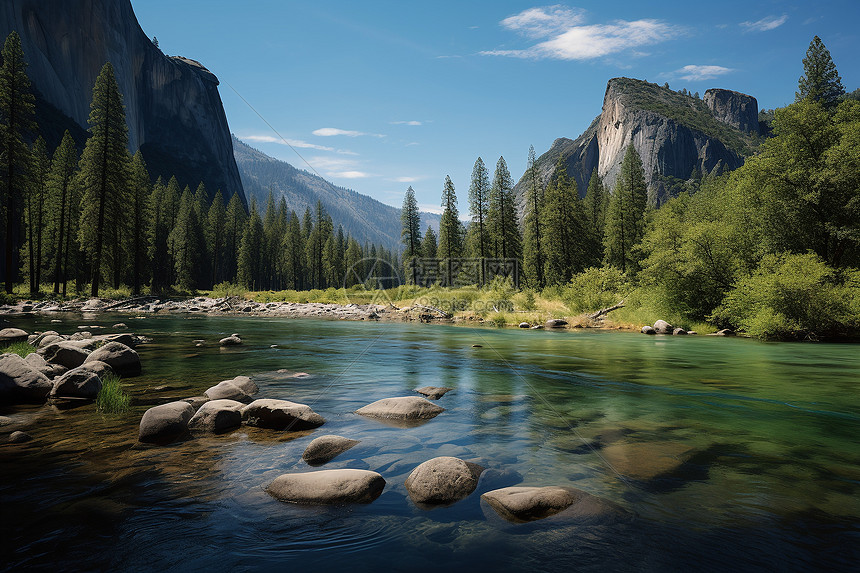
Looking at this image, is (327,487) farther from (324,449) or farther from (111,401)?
(111,401)

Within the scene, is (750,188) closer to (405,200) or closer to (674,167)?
(405,200)

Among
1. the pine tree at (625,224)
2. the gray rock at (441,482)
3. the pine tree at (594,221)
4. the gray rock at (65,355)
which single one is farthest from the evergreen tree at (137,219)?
the pine tree at (625,224)

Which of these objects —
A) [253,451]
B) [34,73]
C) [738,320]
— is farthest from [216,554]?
[34,73]

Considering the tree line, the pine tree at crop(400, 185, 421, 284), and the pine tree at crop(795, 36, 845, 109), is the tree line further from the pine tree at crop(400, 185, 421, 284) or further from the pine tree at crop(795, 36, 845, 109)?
the pine tree at crop(795, 36, 845, 109)

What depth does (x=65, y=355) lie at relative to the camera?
10188 mm

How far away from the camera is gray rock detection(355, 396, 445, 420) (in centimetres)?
773

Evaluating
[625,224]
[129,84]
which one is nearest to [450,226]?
[625,224]

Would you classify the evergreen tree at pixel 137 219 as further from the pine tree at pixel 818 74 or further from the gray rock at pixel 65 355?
the pine tree at pixel 818 74

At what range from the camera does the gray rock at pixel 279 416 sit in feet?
22.9

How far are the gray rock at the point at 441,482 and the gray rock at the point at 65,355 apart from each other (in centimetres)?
1002

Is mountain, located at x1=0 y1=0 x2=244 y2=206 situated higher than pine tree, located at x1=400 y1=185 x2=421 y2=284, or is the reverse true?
mountain, located at x1=0 y1=0 x2=244 y2=206

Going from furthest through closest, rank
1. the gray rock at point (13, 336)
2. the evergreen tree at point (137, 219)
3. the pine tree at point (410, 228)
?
1. the pine tree at point (410, 228)
2. the evergreen tree at point (137, 219)
3. the gray rock at point (13, 336)

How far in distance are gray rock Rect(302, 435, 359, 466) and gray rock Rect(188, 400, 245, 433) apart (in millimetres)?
1967

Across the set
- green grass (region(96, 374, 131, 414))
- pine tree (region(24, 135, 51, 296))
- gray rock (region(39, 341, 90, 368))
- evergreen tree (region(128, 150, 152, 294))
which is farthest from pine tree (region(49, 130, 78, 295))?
green grass (region(96, 374, 131, 414))
